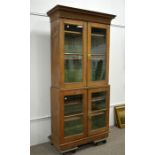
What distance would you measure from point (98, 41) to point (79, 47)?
1.35 feet

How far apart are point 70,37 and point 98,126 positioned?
4.87 ft

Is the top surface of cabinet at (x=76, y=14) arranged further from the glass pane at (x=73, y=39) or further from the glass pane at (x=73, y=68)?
the glass pane at (x=73, y=68)

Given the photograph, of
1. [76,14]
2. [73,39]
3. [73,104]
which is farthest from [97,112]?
[76,14]

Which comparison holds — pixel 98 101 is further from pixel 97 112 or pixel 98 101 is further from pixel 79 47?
pixel 79 47

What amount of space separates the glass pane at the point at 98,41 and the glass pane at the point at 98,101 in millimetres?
681

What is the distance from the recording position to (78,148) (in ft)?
8.37

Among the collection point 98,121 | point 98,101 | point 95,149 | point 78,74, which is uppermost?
point 78,74

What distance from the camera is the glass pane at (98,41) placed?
2611 mm

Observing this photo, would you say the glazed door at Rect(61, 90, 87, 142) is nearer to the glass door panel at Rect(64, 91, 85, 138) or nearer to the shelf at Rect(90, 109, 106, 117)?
the glass door panel at Rect(64, 91, 85, 138)

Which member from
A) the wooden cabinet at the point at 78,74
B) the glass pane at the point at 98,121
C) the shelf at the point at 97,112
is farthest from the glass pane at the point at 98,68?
the glass pane at the point at 98,121

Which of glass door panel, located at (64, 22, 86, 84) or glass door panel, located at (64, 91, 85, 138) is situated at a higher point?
glass door panel, located at (64, 22, 86, 84)

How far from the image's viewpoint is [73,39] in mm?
2467

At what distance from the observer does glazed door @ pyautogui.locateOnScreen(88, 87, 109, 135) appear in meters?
2.62

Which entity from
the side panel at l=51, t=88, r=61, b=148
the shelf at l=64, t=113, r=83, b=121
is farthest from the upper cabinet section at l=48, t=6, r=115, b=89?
the shelf at l=64, t=113, r=83, b=121
